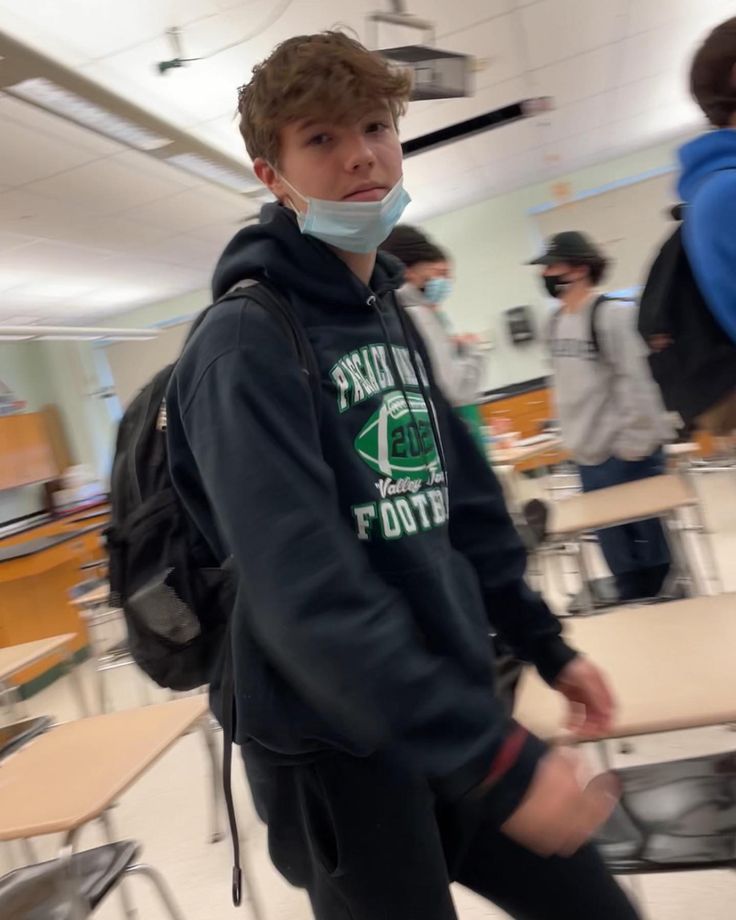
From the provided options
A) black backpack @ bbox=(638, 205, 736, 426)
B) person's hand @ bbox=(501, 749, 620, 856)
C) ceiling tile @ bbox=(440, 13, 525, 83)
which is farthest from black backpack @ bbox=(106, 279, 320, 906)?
ceiling tile @ bbox=(440, 13, 525, 83)

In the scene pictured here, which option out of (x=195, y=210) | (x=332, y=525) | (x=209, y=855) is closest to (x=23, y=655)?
(x=209, y=855)

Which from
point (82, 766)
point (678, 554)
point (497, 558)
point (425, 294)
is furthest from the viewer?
point (425, 294)

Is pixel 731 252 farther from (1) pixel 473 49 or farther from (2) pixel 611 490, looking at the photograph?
(1) pixel 473 49

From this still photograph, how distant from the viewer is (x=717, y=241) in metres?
1.41

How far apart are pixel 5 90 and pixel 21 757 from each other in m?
3.26

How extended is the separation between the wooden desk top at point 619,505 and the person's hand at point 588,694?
1.43 meters

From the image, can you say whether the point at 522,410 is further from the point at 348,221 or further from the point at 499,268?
the point at 348,221

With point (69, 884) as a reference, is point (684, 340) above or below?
above

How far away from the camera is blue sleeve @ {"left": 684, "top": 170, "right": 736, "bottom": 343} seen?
4.60ft

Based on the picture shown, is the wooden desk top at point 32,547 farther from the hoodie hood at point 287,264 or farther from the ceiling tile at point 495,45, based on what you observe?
the hoodie hood at point 287,264

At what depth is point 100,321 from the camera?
35.4 ft

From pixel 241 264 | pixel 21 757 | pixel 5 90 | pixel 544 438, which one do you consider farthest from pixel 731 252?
pixel 544 438

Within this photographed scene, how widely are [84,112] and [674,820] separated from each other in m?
4.33

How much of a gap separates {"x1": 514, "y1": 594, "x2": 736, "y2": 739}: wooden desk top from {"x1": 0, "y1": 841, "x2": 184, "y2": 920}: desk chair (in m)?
0.89
